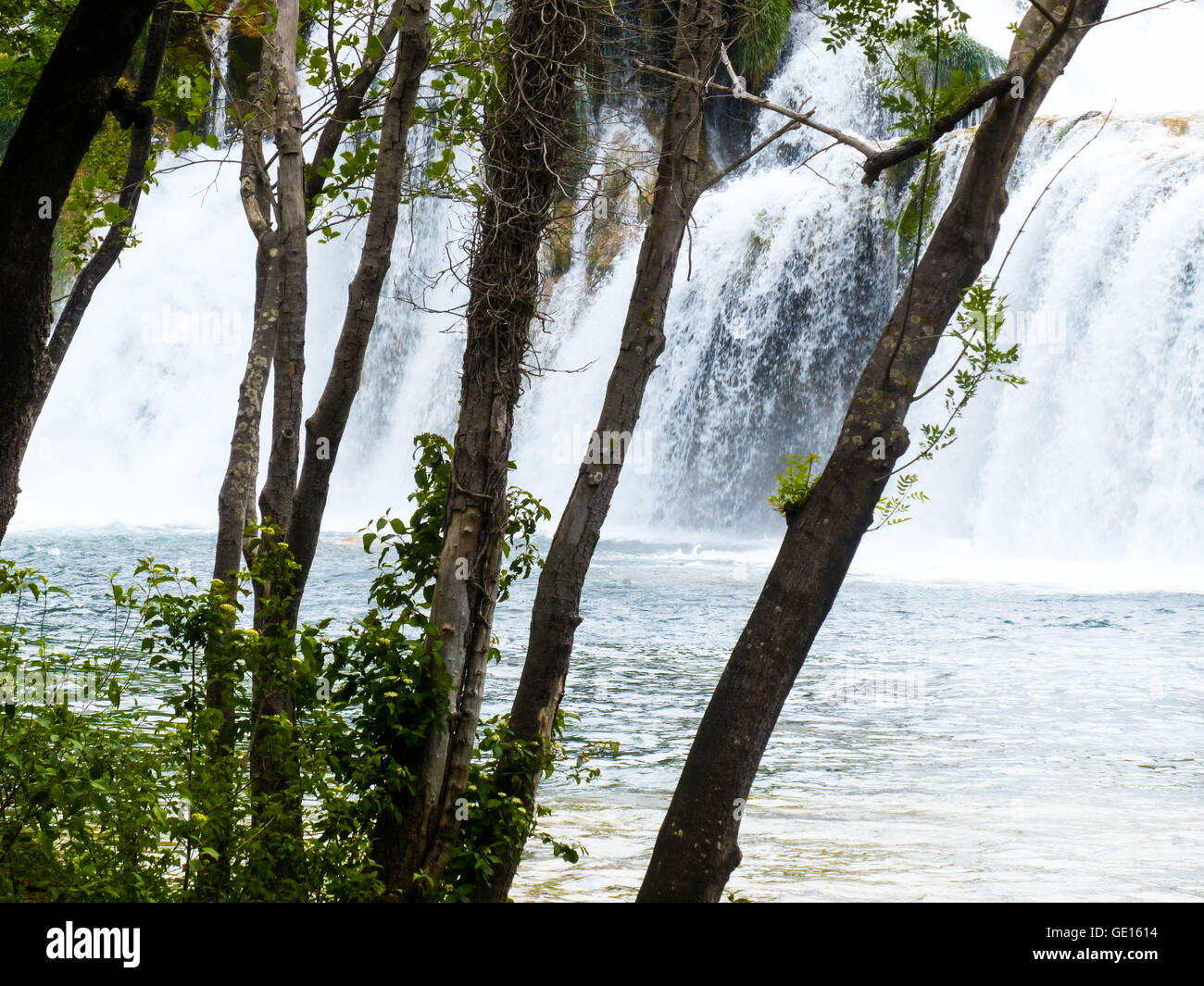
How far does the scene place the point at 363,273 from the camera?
14.2 feet

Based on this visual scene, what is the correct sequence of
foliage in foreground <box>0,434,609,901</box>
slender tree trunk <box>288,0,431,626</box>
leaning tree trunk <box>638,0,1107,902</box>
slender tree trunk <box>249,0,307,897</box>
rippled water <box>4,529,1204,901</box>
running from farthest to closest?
rippled water <box>4,529,1204,901</box>
slender tree trunk <box>288,0,431,626</box>
leaning tree trunk <box>638,0,1107,902</box>
slender tree trunk <box>249,0,307,897</box>
foliage in foreground <box>0,434,609,901</box>

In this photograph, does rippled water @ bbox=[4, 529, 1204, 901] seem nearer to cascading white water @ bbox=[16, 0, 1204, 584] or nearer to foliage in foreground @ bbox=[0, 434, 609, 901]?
foliage in foreground @ bbox=[0, 434, 609, 901]

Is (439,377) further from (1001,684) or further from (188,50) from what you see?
(1001,684)

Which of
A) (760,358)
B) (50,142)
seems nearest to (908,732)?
(50,142)

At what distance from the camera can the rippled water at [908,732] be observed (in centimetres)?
645

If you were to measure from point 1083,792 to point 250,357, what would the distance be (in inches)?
246

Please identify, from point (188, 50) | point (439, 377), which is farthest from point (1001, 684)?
point (188, 50)

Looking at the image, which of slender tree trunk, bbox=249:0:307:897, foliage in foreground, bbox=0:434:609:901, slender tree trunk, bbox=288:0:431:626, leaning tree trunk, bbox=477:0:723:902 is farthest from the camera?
slender tree trunk, bbox=288:0:431:626

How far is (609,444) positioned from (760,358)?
1969cm

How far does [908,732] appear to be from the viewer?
408 inches

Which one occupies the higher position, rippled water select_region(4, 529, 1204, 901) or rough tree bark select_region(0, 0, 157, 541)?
rough tree bark select_region(0, 0, 157, 541)

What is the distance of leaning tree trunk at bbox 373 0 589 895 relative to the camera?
A: 3.98m

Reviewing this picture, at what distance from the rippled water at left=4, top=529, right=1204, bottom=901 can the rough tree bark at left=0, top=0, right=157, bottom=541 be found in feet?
11.4

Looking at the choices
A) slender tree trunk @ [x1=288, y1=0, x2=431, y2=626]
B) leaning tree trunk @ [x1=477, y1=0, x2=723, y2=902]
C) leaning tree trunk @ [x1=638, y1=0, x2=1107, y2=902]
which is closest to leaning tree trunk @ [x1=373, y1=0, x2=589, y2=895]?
leaning tree trunk @ [x1=477, y1=0, x2=723, y2=902]
